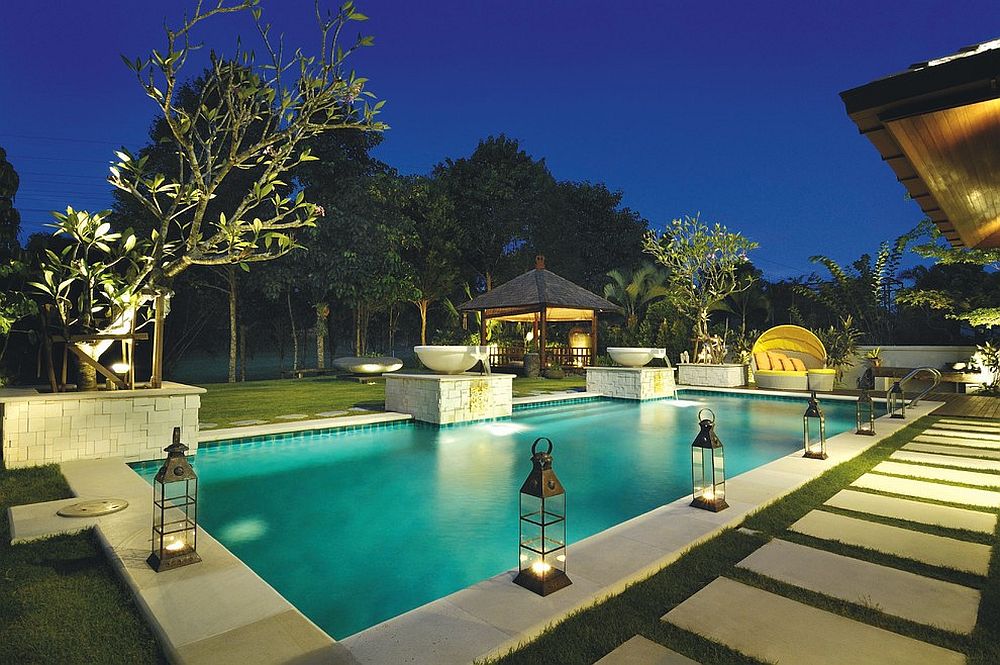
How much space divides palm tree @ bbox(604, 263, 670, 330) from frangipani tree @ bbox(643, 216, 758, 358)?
4766 mm

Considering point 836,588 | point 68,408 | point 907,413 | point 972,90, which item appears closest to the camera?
point 972,90

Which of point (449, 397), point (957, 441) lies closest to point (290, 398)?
point (449, 397)

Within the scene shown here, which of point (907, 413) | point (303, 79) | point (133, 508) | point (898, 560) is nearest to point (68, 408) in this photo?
point (133, 508)

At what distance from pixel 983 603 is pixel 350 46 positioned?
7273 mm

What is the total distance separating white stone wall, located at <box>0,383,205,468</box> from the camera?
16.8 ft

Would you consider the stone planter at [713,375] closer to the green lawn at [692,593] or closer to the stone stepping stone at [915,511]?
the stone stepping stone at [915,511]

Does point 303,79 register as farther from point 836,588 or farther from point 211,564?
point 836,588

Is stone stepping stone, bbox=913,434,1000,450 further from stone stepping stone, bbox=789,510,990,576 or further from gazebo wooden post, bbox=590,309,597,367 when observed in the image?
gazebo wooden post, bbox=590,309,597,367

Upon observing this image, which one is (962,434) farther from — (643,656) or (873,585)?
(643,656)

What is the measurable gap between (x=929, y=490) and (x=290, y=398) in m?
10.9

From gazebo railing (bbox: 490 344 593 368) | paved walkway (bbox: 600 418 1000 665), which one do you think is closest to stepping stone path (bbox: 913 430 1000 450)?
paved walkway (bbox: 600 418 1000 665)

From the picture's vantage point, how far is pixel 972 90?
2.46 m

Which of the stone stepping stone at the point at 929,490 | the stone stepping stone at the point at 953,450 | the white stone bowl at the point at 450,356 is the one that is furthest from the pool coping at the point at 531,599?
the white stone bowl at the point at 450,356

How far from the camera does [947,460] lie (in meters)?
5.66
